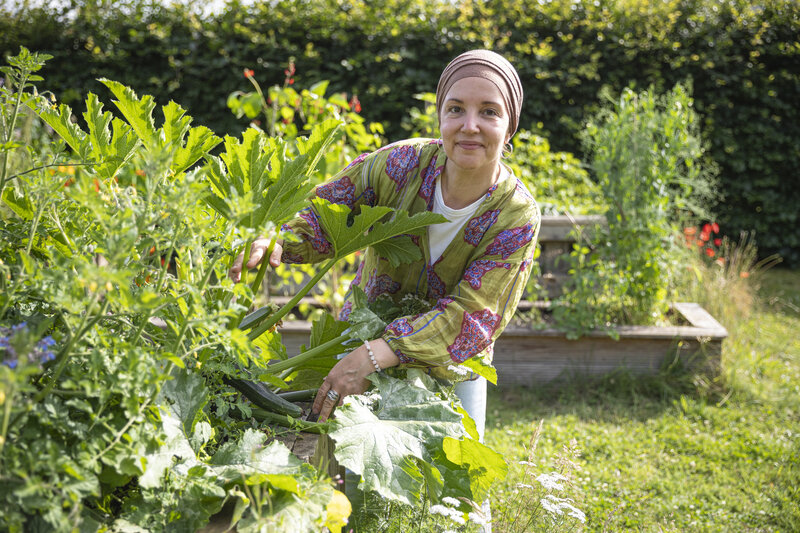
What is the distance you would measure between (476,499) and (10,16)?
23.3 ft

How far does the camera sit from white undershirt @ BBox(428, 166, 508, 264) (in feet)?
6.41

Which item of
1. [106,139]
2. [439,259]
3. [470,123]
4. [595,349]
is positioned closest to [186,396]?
[106,139]

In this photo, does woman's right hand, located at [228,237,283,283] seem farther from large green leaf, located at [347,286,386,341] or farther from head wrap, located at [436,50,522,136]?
head wrap, located at [436,50,522,136]

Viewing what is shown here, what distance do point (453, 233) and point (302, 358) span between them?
1.96ft

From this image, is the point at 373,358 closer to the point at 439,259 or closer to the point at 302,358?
the point at 302,358

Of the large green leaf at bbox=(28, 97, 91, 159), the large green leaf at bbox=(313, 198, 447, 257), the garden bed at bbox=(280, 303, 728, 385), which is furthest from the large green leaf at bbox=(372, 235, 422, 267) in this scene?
the garden bed at bbox=(280, 303, 728, 385)

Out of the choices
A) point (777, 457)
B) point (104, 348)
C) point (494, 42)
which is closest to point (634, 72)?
point (494, 42)

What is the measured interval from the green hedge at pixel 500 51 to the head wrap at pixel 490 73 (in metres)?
4.46

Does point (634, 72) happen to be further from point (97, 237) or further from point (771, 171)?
point (97, 237)

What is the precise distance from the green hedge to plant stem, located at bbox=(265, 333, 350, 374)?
15.9ft

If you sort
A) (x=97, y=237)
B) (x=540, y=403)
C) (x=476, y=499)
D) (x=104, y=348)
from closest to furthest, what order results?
(x=104, y=348)
(x=97, y=237)
(x=476, y=499)
(x=540, y=403)

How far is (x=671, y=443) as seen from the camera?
338 cm

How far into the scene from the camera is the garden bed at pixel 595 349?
388 centimetres

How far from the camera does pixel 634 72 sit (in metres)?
6.58
